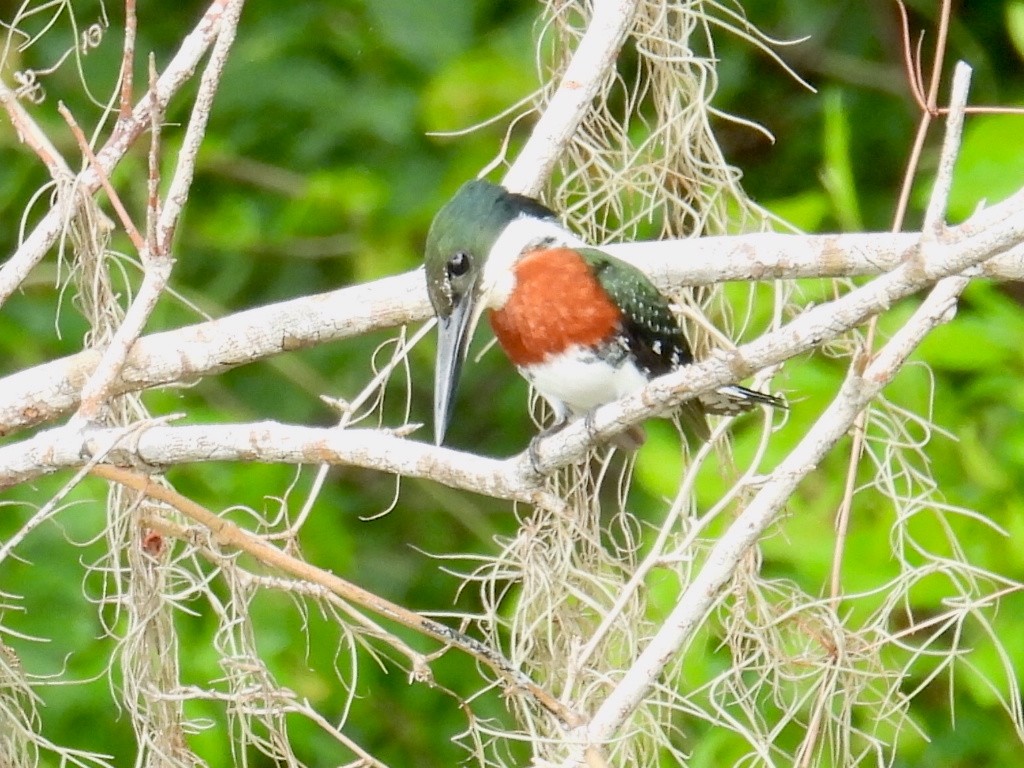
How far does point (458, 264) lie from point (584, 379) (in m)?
0.28

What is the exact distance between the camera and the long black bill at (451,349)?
98.8 inches

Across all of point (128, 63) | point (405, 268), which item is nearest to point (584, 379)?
point (128, 63)

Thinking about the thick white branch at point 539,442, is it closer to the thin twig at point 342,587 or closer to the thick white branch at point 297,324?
the thin twig at point 342,587

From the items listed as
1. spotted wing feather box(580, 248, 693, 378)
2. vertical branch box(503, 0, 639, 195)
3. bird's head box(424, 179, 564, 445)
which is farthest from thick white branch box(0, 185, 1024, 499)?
vertical branch box(503, 0, 639, 195)

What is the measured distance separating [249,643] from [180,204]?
592mm

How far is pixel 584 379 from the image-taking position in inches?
100

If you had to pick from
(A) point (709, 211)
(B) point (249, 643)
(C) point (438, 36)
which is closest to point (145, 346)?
(B) point (249, 643)

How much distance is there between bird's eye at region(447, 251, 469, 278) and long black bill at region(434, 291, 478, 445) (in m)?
0.04

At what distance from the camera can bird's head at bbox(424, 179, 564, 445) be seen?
2.51 meters

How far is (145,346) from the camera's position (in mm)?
2336

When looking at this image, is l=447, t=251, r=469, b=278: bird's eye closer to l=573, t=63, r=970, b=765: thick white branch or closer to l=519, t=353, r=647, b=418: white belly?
l=519, t=353, r=647, b=418: white belly

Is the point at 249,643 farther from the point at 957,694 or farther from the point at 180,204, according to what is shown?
the point at 957,694

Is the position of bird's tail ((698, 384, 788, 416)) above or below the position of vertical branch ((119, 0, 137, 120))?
below

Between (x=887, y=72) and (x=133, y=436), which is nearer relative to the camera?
(x=133, y=436)
